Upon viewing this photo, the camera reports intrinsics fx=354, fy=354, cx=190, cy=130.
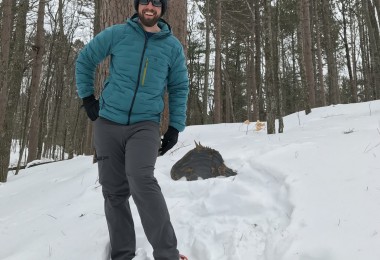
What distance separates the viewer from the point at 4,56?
6.92 m

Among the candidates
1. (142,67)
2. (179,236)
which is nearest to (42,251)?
(179,236)

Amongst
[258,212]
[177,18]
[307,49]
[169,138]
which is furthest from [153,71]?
[307,49]

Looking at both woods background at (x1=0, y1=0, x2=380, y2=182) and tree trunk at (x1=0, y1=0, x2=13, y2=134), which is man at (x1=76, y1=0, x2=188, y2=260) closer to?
Answer: woods background at (x1=0, y1=0, x2=380, y2=182)

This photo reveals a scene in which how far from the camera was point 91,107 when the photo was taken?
244cm

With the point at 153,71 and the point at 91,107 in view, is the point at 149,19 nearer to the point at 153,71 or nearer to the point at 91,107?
the point at 153,71

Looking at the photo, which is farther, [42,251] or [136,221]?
[136,221]

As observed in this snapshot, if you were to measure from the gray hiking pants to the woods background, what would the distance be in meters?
2.58

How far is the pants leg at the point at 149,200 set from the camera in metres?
2.23

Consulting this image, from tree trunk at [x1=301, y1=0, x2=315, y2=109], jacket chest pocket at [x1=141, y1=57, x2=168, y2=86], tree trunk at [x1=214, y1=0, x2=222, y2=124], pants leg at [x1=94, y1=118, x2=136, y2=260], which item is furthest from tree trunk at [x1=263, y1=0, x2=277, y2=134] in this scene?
tree trunk at [x1=214, y1=0, x2=222, y2=124]

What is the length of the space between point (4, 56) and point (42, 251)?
17.6ft

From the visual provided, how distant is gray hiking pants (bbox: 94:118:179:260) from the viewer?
223 centimetres

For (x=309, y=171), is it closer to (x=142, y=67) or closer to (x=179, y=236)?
(x=179, y=236)

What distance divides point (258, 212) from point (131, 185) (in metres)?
1.18

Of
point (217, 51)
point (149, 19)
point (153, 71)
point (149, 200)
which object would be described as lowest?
point (149, 200)
